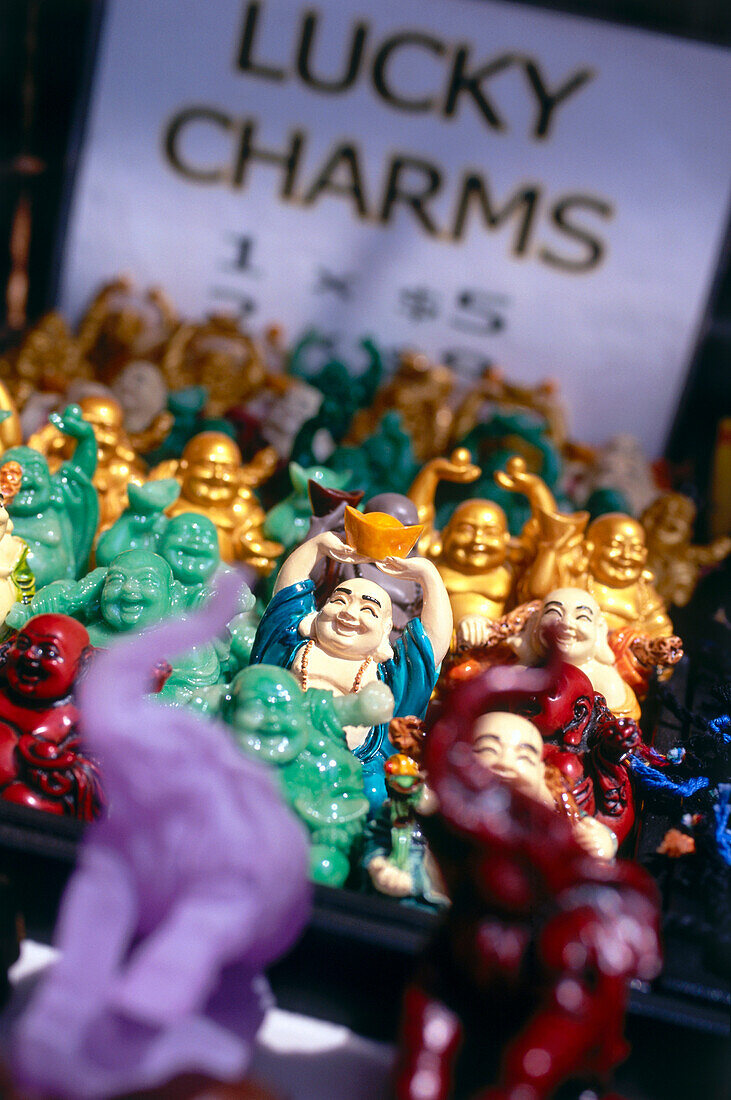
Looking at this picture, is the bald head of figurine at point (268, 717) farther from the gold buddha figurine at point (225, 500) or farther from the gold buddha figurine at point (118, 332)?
the gold buddha figurine at point (118, 332)

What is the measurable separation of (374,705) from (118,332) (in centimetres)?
221

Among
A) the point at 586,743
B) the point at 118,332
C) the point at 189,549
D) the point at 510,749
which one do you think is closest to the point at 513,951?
the point at 510,749

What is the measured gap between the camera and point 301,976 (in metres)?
1.47

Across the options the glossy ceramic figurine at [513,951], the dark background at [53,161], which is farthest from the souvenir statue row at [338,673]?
the dark background at [53,161]

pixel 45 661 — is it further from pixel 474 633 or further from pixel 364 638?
pixel 474 633

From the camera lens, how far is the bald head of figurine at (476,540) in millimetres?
2268

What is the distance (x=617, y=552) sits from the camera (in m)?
2.28

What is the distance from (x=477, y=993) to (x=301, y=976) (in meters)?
0.37

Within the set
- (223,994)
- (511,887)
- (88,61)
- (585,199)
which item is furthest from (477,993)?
(88,61)

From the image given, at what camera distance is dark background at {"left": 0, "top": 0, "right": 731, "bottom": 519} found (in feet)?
11.0

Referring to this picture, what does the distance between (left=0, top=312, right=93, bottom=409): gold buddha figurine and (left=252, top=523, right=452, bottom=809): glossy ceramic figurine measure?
152 centimetres

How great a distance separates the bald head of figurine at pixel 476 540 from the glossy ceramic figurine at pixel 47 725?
3.01 feet

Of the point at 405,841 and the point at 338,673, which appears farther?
the point at 338,673

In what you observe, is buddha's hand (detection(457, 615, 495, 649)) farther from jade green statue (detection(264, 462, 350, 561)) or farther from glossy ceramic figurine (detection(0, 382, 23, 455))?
glossy ceramic figurine (detection(0, 382, 23, 455))
